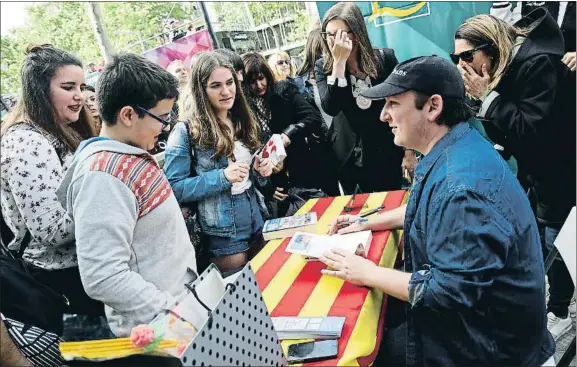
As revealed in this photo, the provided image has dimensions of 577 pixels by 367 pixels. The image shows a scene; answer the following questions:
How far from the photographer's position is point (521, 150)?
2.08m

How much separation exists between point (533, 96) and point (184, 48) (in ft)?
12.4

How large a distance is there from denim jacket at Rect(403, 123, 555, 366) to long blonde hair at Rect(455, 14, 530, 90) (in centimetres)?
94

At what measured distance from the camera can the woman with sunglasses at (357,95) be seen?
8.20 feet

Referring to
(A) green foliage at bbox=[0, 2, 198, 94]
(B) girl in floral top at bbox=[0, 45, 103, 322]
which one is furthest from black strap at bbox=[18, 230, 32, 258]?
(A) green foliage at bbox=[0, 2, 198, 94]

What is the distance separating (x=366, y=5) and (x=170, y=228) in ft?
9.25

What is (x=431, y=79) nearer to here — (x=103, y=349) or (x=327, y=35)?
(x=103, y=349)

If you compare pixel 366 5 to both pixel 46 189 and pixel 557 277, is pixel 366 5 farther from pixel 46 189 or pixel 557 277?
pixel 46 189

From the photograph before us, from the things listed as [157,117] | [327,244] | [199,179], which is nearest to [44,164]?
[157,117]

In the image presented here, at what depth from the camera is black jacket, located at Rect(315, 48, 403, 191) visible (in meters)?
2.59

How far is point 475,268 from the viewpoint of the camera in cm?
111

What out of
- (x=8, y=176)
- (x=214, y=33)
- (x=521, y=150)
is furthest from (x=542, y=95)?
(x=214, y=33)

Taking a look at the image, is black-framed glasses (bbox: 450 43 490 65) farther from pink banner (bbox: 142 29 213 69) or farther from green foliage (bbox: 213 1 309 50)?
pink banner (bbox: 142 29 213 69)

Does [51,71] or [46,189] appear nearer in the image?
[46,189]

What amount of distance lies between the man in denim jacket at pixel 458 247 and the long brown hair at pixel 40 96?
48.6 inches
